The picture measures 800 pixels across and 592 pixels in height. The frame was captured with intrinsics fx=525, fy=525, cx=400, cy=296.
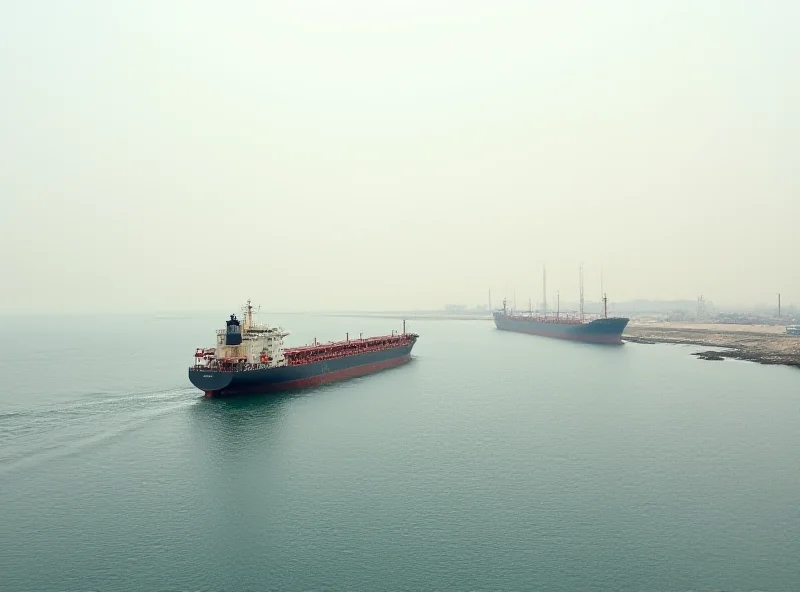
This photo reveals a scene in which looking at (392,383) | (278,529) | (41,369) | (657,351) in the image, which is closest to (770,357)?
(657,351)

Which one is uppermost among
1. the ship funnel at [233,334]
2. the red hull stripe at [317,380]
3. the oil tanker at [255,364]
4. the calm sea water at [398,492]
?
the ship funnel at [233,334]

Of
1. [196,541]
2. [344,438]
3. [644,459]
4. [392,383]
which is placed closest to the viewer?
[196,541]

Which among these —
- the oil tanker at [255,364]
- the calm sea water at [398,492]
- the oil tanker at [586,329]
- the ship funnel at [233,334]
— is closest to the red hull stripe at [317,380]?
the oil tanker at [255,364]

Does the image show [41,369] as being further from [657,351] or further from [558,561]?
[657,351]

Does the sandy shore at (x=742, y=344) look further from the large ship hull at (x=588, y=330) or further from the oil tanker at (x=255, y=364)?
the oil tanker at (x=255, y=364)

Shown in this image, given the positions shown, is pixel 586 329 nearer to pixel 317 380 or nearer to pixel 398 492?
pixel 317 380

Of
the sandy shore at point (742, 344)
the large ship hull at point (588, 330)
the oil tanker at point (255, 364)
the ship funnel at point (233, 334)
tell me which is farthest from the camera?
the large ship hull at point (588, 330)

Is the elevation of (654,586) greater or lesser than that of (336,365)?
lesser

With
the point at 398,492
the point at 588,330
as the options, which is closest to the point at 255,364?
the point at 398,492
